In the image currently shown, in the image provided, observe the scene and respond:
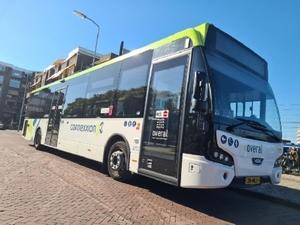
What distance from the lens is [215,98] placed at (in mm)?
4676

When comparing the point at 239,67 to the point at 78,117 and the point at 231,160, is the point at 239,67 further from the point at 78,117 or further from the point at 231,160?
the point at 78,117

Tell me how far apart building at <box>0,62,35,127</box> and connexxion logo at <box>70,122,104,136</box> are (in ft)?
237

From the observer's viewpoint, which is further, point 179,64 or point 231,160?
point 179,64

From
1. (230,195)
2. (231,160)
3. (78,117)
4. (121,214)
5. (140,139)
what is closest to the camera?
(121,214)

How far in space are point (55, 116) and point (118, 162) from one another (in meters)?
6.02

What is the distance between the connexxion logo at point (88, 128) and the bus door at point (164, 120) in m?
2.33

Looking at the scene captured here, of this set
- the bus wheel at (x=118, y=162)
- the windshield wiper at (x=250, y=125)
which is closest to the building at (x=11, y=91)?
the bus wheel at (x=118, y=162)

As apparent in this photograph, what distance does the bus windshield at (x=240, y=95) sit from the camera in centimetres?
482

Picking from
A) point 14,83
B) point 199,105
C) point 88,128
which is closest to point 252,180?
point 199,105

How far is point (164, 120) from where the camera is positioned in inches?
214

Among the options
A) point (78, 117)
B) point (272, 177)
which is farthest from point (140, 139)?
point (78, 117)

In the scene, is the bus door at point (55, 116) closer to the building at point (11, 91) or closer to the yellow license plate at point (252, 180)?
the yellow license plate at point (252, 180)

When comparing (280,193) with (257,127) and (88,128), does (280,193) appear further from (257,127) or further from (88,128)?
(88,128)

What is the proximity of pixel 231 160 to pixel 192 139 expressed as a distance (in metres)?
0.79
